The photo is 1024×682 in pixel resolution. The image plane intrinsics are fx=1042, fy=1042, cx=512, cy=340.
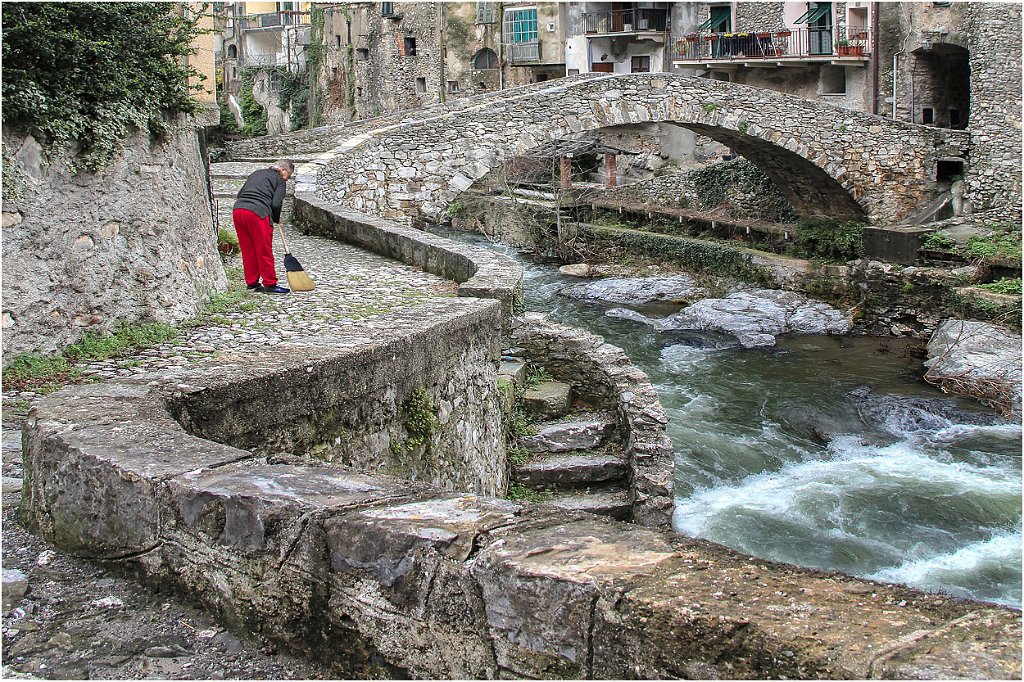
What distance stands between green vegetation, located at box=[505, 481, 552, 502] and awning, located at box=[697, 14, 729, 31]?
76.1 ft

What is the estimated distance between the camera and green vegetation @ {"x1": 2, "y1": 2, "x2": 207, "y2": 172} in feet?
15.3

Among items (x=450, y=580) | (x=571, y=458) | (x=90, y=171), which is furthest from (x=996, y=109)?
(x=450, y=580)

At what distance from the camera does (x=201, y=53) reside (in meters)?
7.70

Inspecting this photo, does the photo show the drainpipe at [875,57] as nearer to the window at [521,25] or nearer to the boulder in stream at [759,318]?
the boulder in stream at [759,318]

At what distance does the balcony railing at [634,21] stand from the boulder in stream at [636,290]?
12.2 metres

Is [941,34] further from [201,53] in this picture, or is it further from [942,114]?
[201,53]

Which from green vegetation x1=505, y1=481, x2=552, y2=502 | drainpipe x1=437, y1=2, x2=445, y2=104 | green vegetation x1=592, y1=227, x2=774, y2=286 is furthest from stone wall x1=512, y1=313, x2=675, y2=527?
drainpipe x1=437, y1=2, x2=445, y2=104

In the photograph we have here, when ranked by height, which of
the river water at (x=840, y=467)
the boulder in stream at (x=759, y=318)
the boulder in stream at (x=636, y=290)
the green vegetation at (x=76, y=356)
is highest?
the green vegetation at (x=76, y=356)

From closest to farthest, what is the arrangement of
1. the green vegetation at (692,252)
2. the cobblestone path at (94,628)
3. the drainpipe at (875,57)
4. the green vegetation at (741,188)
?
the cobblestone path at (94,628) < the green vegetation at (692,252) < the green vegetation at (741,188) < the drainpipe at (875,57)

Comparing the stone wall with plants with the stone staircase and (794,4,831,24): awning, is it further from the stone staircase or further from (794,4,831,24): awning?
(794,4,831,24): awning

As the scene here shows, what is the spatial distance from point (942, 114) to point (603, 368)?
1772cm

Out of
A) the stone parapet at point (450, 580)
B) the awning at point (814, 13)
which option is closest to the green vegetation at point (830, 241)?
the awning at point (814, 13)

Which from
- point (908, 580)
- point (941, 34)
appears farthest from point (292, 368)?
point (941, 34)

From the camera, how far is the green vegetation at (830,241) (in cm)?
2028
